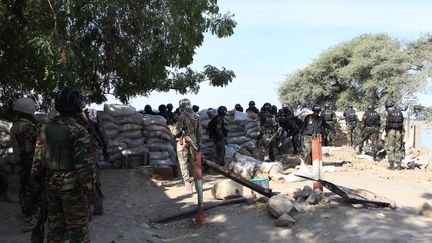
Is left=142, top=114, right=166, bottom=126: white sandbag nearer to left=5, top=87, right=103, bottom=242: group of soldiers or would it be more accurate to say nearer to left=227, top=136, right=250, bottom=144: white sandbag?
left=227, top=136, right=250, bottom=144: white sandbag

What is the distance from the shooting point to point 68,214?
3.59 metres

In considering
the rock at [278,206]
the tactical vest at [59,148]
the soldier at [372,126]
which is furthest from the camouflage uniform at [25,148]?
the soldier at [372,126]

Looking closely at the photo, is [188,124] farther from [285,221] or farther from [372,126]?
[372,126]

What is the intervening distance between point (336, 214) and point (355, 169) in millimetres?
5292

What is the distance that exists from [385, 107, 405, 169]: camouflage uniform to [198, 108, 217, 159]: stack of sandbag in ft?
13.2

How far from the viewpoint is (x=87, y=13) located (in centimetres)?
753

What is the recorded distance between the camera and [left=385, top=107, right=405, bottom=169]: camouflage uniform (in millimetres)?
10430

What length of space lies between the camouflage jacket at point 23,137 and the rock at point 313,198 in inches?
133

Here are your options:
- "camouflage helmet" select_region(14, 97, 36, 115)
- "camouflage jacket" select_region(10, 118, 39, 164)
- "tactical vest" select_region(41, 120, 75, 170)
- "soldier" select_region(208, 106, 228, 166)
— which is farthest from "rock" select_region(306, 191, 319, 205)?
"soldier" select_region(208, 106, 228, 166)

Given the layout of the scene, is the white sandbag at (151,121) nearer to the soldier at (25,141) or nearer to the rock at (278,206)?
the soldier at (25,141)

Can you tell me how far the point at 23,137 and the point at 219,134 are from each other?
17.7 feet

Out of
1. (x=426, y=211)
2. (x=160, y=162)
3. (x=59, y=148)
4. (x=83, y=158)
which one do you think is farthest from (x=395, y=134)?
(x=59, y=148)

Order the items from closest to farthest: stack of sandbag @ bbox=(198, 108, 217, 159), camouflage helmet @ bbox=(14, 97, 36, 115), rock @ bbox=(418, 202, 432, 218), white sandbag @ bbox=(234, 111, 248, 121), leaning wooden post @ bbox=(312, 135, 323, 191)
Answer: camouflage helmet @ bbox=(14, 97, 36, 115)
rock @ bbox=(418, 202, 432, 218)
leaning wooden post @ bbox=(312, 135, 323, 191)
stack of sandbag @ bbox=(198, 108, 217, 159)
white sandbag @ bbox=(234, 111, 248, 121)

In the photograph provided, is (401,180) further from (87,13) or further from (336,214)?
(87,13)
